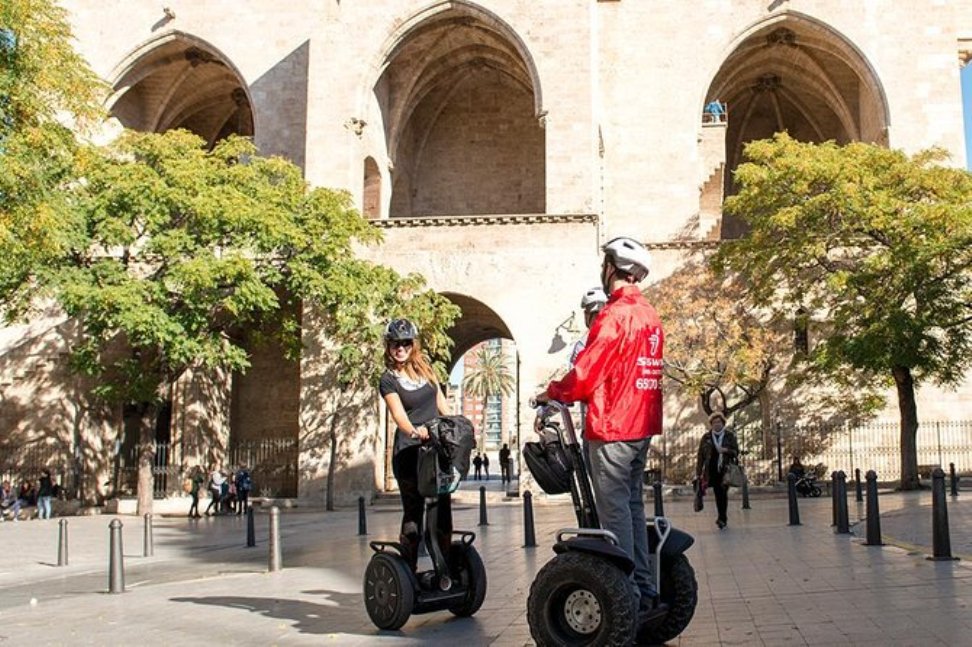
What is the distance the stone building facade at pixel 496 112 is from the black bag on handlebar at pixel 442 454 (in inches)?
725

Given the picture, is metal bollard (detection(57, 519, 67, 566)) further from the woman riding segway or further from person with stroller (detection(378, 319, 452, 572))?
person with stroller (detection(378, 319, 452, 572))

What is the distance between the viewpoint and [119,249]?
28.4 m

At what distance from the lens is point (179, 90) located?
109ft

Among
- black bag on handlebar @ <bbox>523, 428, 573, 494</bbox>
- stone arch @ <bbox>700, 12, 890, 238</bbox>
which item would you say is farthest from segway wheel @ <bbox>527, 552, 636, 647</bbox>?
stone arch @ <bbox>700, 12, 890, 238</bbox>

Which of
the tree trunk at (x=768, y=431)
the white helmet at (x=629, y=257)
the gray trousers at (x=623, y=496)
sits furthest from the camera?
the tree trunk at (x=768, y=431)

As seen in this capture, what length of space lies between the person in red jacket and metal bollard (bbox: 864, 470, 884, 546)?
19.2 ft

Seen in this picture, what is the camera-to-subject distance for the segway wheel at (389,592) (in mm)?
6027

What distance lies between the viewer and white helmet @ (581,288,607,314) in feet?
19.1

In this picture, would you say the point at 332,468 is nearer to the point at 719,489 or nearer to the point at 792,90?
the point at 719,489

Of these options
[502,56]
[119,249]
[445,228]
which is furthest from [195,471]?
[502,56]

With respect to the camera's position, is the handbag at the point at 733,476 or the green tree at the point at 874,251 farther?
the green tree at the point at 874,251

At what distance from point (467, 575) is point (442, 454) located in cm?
97

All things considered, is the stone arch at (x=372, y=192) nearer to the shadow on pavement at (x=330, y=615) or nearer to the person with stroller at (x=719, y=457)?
the person with stroller at (x=719, y=457)

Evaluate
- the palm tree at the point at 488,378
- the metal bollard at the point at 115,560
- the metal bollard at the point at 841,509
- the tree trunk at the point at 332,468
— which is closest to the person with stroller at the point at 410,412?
the metal bollard at the point at 115,560
